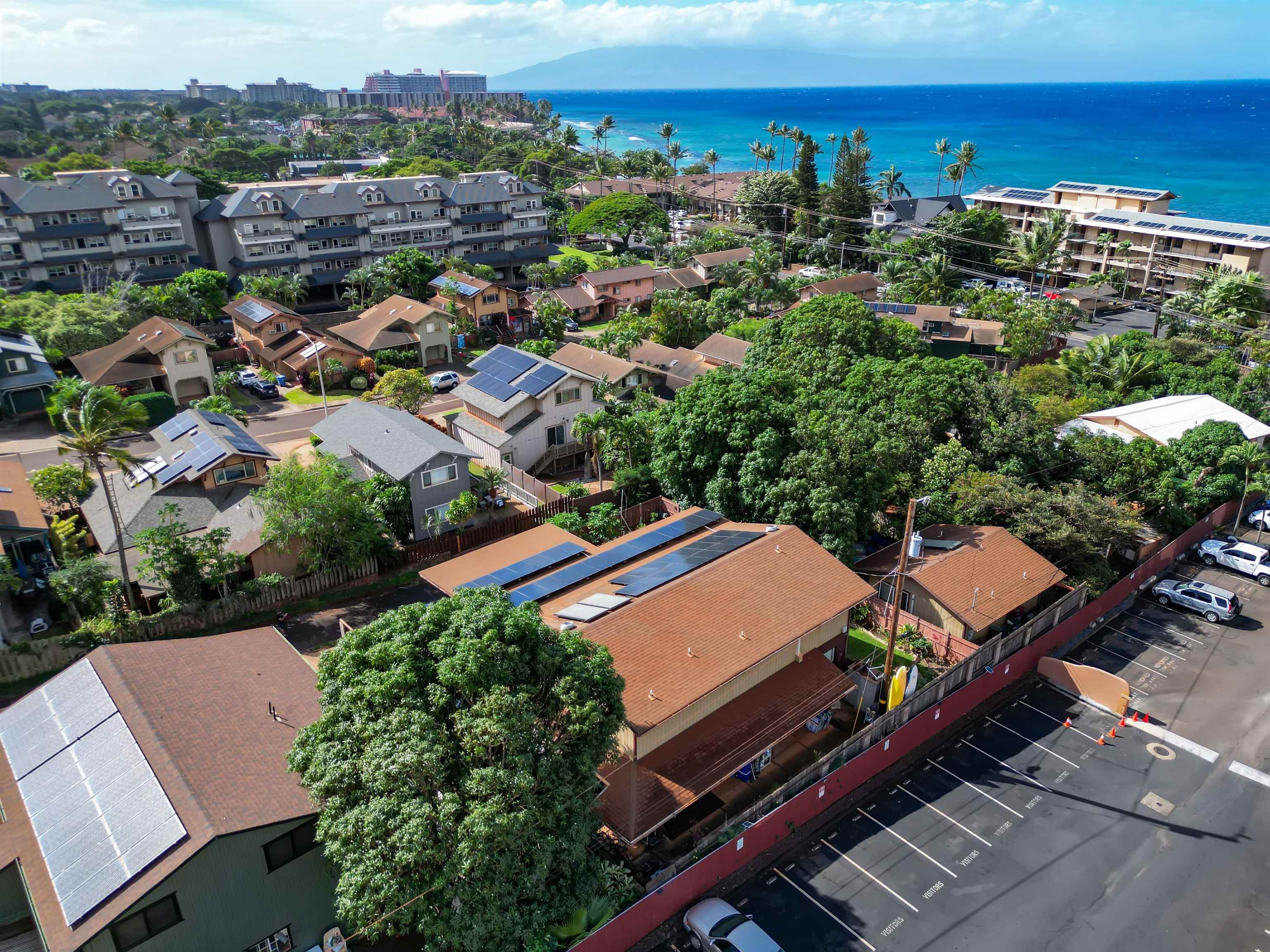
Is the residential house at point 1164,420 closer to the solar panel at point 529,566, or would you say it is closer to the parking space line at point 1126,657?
the parking space line at point 1126,657

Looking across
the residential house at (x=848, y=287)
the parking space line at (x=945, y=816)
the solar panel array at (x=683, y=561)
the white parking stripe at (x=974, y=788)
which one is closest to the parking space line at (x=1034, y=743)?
the white parking stripe at (x=974, y=788)

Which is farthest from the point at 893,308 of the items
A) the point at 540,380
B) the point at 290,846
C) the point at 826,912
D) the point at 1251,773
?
the point at 290,846

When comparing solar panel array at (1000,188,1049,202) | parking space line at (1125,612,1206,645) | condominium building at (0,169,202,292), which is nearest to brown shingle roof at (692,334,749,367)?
parking space line at (1125,612,1206,645)

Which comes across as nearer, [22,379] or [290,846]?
[290,846]

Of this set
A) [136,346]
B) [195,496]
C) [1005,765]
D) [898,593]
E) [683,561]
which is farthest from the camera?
[136,346]

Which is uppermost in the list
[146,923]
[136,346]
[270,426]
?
[136,346]

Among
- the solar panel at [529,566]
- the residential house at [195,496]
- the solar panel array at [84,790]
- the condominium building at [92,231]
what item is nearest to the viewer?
the solar panel array at [84,790]

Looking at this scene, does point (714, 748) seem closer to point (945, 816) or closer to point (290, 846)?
point (945, 816)

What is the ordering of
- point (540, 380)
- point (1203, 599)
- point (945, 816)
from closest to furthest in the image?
point (945, 816) < point (1203, 599) < point (540, 380)
